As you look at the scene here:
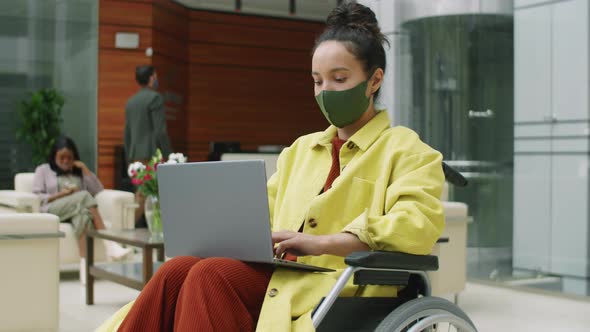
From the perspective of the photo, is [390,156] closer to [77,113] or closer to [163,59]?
[77,113]

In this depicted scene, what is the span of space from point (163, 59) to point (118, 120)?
118cm

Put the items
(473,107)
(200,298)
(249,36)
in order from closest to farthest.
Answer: (200,298), (473,107), (249,36)

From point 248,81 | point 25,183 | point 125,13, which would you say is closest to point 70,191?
point 25,183

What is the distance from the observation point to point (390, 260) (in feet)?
5.85

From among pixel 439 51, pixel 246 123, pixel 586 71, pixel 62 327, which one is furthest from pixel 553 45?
pixel 246 123

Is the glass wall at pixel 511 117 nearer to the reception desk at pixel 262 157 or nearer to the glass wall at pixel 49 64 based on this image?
the reception desk at pixel 262 157

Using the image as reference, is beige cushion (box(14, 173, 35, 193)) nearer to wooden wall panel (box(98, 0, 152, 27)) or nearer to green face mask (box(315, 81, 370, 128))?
wooden wall panel (box(98, 0, 152, 27))

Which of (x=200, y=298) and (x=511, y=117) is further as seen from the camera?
(x=511, y=117)

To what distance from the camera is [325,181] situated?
1.99 m

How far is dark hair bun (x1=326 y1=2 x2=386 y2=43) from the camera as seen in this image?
2.00 metres

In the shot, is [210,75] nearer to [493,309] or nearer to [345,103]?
[493,309]

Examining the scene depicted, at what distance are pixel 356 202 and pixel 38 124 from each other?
24.2ft

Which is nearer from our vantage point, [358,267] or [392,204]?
[358,267]

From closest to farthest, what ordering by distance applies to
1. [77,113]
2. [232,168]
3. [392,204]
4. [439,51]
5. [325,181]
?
[232,168] < [392,204] < [325,181] < [439,51] < [77,113]
